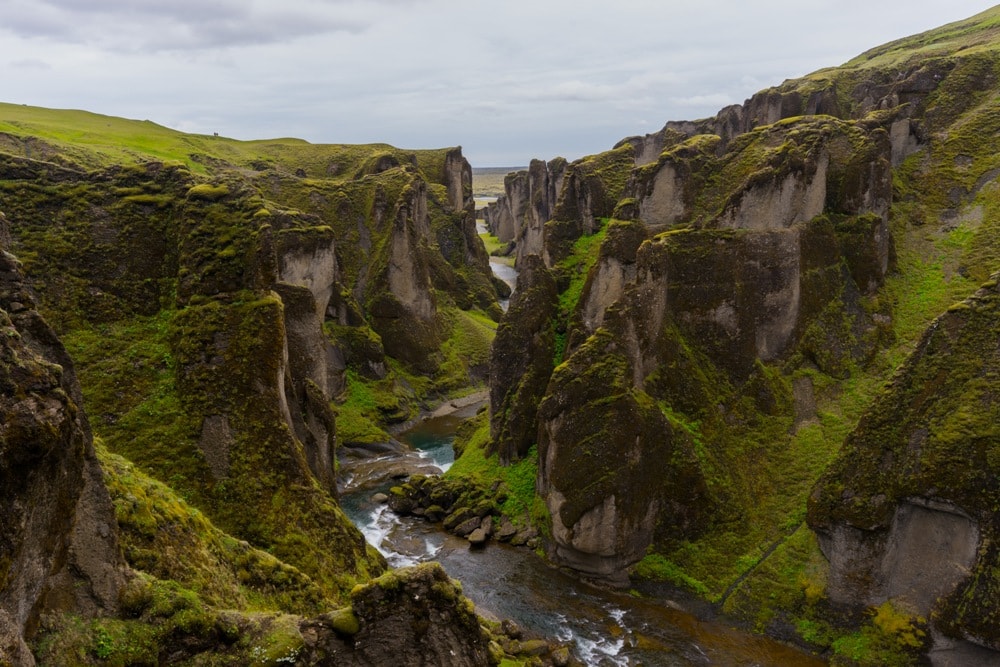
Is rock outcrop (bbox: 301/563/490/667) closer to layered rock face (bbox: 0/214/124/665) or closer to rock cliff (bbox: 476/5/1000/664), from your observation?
layered rock face (bbox: 0/214/124/665)

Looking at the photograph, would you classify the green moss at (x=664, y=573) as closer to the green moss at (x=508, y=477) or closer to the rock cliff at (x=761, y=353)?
the rock cliff at (x=761, y=353)

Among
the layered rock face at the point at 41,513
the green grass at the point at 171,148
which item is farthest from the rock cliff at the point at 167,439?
the green grass at the point at 171,148

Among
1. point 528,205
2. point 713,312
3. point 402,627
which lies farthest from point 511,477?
point 528,205

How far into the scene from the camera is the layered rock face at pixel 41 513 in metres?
9.59

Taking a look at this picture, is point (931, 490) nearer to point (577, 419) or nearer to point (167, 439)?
point (577, 419)

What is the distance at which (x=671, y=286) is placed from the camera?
1607 inches

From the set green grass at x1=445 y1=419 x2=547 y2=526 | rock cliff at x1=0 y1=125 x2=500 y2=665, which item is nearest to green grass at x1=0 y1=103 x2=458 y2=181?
rock cliff at x1=0 y1=125 x2=500 y2=665

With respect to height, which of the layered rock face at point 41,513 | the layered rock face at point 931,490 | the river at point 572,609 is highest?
the layered rock face at point 41,513

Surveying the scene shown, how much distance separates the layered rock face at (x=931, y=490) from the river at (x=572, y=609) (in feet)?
17.1

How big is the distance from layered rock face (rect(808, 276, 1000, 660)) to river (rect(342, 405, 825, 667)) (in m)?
5.21

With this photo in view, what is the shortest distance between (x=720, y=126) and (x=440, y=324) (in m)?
45.9

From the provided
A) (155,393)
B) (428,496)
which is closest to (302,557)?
(155,393)

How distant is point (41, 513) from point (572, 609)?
28908mm

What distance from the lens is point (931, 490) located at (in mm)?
27625
